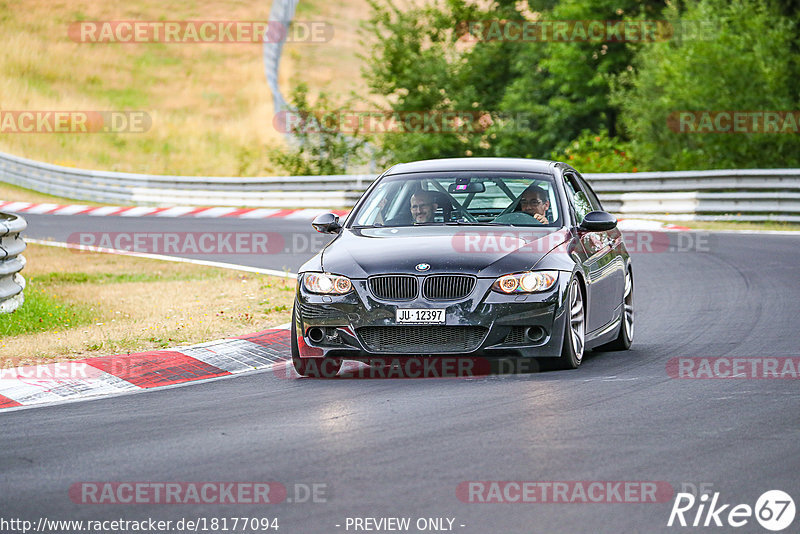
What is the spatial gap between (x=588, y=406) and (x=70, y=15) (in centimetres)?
9232

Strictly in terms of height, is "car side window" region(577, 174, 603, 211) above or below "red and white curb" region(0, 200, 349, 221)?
above

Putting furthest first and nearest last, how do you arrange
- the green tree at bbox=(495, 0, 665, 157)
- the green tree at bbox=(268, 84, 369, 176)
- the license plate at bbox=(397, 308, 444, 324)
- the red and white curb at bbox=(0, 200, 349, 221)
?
the green tree at bbox=(495, 0, 665, 157) → the green tree at bbox=(268, 84, 369, 176) → the red and white curb at bbox=(0, 200, 349, 221) → the license plate at bbox=(397, 308, 444, 324)

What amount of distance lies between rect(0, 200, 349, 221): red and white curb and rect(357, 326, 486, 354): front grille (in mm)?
20589

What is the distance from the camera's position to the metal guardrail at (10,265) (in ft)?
41.0

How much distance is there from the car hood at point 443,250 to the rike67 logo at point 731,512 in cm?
351

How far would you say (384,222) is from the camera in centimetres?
1032

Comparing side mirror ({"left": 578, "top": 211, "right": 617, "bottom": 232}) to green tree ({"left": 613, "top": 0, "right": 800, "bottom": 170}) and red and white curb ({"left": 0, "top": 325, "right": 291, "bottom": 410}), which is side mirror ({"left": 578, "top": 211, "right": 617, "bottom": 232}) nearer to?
red and white curb ({"left": 0, "top": 325, "right": 291, "bottom": 410})

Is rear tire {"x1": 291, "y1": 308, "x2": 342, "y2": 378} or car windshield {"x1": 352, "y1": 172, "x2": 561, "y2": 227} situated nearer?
rear tire {"x1": 291, "y1": 308, "x2": 342, "y2": 378}

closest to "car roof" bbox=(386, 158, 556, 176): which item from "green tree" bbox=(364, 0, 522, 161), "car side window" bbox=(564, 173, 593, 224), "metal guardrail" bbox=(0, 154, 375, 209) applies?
"car side window" bbox=(564, 173, 593, 224)

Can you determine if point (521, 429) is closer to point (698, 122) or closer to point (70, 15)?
point (698, 122)

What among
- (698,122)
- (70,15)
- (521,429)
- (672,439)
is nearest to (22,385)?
(521,429)

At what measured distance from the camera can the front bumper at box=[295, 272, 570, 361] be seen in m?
8.93

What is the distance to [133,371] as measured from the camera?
9812 mm

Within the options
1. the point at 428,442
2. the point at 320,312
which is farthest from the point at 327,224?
the point at 428,442
